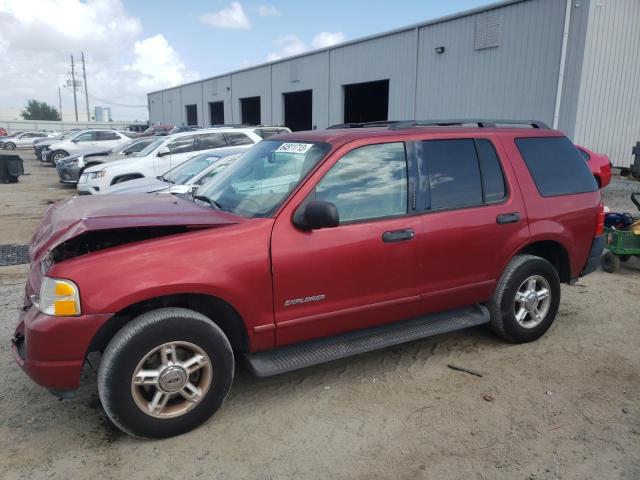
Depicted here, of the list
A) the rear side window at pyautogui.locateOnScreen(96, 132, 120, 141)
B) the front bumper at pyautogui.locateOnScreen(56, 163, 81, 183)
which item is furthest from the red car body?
the rear side window at pyautogui.locateOnScreen(96, 132, 120, 141)

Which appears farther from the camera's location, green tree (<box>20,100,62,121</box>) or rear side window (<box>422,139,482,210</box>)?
green tree (<box>20,100,62,121</box>)

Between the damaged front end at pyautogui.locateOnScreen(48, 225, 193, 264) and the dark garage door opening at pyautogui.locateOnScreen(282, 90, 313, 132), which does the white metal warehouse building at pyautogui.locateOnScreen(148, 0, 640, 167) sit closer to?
the dark garage door opening at pyautogui.locateOnScreen(282, 90, 313, 132)

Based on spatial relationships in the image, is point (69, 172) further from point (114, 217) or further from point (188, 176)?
point (114, 217)

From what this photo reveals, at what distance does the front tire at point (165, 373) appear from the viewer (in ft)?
9.53

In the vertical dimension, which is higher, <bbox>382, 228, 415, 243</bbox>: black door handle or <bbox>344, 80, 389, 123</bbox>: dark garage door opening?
<bbox>344, 80, 389, 123</bbox>: dark garage door opening

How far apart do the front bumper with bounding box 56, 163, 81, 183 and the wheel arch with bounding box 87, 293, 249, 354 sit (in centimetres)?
1356

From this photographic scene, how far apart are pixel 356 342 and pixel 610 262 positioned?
188 inches

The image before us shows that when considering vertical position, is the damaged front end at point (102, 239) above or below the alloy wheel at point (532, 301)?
above

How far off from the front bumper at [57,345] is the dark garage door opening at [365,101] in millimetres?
22523

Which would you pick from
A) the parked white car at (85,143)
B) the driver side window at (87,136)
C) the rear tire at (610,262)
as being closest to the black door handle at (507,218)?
the rear tire at (610,262)

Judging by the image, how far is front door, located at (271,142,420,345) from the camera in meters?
3.32

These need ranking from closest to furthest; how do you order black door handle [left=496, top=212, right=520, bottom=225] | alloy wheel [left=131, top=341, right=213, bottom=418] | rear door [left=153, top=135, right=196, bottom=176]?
alloy wheel [left=131, top=341, right=213, bottom=418]
black door handle [left=496, top=212, right=520, bottom=225]
rear door [left=153, top=135, right=196, bottom=176]

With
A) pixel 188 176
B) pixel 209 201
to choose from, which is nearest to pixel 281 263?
pixel 209 201

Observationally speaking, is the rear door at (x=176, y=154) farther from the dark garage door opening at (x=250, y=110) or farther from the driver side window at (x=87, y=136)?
the dark garage door opening at (x=250, y=110)
